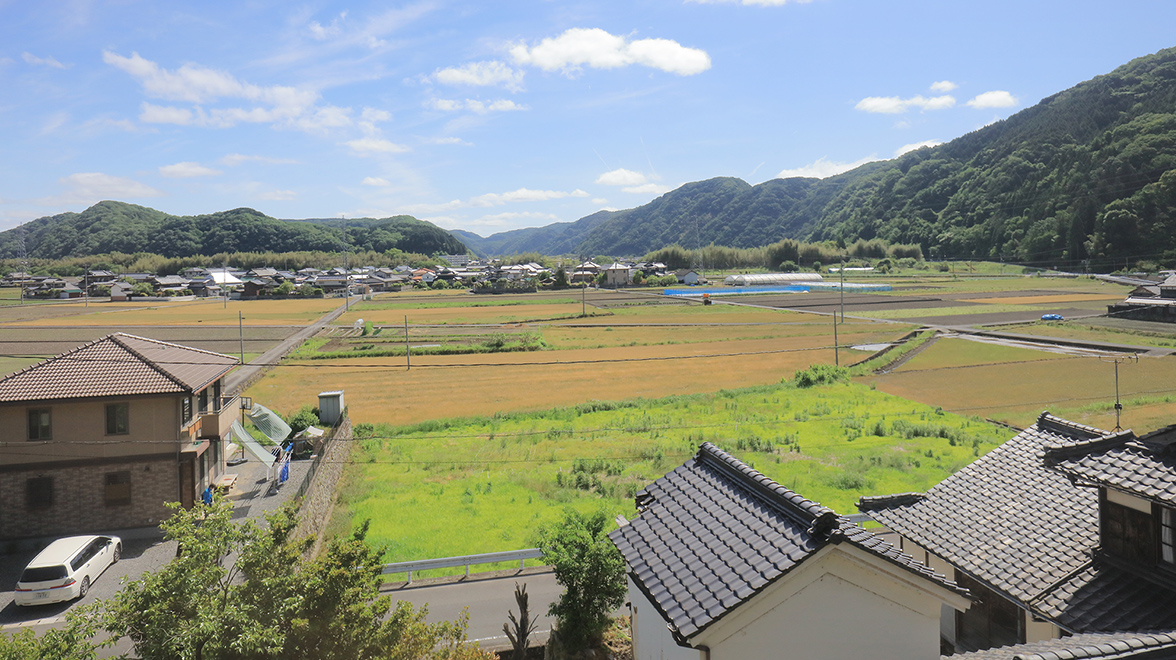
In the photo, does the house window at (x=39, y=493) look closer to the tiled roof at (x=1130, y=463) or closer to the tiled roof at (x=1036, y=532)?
the tiled roof at (x=1036, y=532)

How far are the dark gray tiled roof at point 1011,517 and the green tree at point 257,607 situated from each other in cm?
582

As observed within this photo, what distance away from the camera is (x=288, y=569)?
6.84 m

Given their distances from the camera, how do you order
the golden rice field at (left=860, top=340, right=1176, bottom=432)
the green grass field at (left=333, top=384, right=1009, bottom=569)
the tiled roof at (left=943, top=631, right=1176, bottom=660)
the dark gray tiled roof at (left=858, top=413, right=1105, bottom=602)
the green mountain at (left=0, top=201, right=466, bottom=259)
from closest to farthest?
the tiled roof at (left=943, top=631, right=1176, bottom=660) < the dark gray tiled roof at (left=858, top=413, right=1105, bottom=602) < the green grass field at (left=333, top=384, right=1009, bottom=569) < the golden rice field at (left=860, top=340, right=1176, bottom=432) < the green mountain at (left=0, top=201, right=466, bottom=259)

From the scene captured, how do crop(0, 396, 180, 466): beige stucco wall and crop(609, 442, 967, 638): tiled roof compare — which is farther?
crop(0, 396, 180, 466): beige stucco wall

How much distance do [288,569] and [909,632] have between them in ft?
19.5

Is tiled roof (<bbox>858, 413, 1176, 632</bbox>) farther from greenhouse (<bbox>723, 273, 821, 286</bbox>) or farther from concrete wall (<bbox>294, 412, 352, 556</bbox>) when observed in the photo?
greenhouse (<bbox>723, 273, 821, 286</bbox>)

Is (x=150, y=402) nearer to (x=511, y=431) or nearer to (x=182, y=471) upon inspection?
(x=182, y=471)

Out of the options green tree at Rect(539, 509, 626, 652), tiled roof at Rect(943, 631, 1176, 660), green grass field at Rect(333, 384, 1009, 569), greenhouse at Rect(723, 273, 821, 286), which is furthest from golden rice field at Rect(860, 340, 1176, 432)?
greenhouse at Rect(723, 273, 821, 286)

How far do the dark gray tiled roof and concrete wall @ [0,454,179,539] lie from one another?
16332mm

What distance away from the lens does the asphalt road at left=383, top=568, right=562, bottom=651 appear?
37.9 ft

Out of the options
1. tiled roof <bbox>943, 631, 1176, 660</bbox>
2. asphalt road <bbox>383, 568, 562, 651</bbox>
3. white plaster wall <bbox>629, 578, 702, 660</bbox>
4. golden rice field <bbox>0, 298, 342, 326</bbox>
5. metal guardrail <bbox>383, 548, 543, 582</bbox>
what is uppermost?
golden rice field <bbox>0, 298, 342, 326</bbox>

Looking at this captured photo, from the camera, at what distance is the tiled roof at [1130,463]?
5.73 meters

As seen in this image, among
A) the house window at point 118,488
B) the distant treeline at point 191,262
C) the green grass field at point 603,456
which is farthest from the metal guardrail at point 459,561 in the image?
the distant treeline at point 191,262

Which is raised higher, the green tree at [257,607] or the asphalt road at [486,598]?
the green tree at [257,607]
